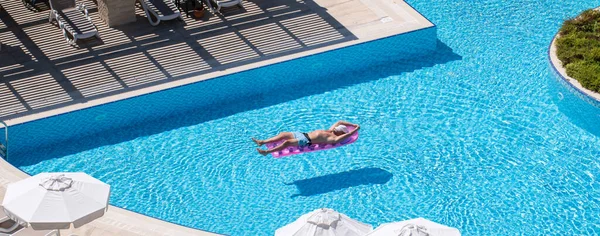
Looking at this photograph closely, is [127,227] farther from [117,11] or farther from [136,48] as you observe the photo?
[117,11]

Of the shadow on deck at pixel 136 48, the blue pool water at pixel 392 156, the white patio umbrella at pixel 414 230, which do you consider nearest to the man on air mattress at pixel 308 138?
the blue pool water at pixel 392 156

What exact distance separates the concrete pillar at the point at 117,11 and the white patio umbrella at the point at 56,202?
635cm

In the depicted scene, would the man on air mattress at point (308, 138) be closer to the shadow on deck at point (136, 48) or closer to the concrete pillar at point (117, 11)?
the shadow on deck at point (136, 48)

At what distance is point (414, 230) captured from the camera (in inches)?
400

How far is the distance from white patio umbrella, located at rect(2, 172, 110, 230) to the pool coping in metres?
7.97

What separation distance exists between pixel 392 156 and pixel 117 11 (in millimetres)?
5939

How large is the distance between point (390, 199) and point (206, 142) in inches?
123

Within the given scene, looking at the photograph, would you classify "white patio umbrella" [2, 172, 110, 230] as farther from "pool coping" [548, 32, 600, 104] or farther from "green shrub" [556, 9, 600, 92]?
"green shrub" [556, 9, 600, 92]

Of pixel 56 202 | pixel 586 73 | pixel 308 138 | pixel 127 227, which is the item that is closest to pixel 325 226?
pixel 56 202

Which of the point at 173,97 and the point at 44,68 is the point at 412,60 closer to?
the point at 173,97

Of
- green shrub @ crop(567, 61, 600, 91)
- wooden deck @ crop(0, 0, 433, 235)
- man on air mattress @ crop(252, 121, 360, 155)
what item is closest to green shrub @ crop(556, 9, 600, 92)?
green shrub @ crop(567, 61, 600, 91)

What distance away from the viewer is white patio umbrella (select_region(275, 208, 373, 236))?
10695mm

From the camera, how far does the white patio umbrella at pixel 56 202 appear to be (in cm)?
1105

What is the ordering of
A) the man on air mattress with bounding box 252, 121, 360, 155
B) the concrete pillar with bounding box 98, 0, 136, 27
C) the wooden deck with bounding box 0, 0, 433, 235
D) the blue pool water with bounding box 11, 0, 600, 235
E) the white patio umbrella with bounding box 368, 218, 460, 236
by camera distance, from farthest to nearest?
the concrete pillar with bounding box 98, 0, 136, 27 → the wooden deck with bounding box 0, 0, 433, 235 → the man on air mattress with bounding box 252, 121, 360, 155 → the blue pool water with bounding box 11, 0, 600, 235 → the white patio umbrella with bounding box 368, 218, 460, 236
